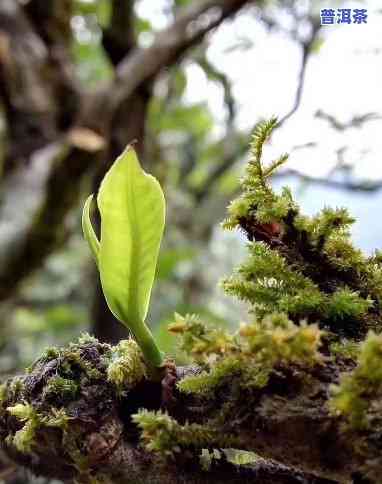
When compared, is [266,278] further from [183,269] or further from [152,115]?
[152,115]

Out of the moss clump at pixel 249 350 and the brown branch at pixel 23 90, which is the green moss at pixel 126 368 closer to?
the moss clump at pixel 249 350

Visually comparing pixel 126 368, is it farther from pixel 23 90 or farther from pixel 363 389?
pixel 23 90

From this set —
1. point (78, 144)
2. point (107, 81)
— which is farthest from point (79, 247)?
point (78, 144)

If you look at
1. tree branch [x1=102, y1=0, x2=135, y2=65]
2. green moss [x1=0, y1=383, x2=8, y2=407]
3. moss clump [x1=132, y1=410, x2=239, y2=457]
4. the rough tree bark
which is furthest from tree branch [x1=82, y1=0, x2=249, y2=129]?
moss clump [x1=132, y1=410, x2=239, y2=457]

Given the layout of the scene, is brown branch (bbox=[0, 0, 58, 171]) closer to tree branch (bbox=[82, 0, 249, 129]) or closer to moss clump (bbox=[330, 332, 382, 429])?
tree branch (bbox=[82, 0, 249, 129])

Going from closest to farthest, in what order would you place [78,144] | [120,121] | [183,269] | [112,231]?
[112,231] < [78,144] < [120,121] < [183,269]

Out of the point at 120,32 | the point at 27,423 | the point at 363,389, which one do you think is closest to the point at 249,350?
the point at 363,389

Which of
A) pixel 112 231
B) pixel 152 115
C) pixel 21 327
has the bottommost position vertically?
pixel 112 231
